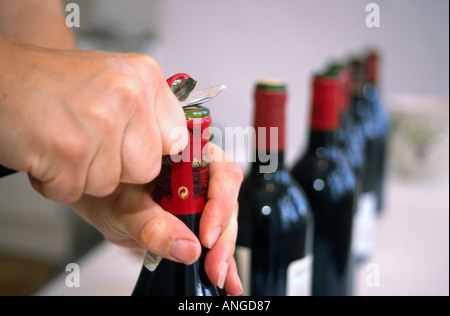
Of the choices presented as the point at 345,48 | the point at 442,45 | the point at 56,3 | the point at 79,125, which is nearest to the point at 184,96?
the point at 79,125

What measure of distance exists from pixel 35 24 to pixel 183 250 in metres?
0.41

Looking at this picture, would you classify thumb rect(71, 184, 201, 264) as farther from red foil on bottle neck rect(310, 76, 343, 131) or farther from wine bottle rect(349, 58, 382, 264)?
wine bottle rect(349, 58, 382, 264)

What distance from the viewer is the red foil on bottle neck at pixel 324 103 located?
0.59 metres

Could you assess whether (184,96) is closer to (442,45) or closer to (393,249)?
(393,249)

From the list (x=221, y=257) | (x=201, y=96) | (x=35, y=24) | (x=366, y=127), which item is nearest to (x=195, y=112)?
(x=201, y=96)

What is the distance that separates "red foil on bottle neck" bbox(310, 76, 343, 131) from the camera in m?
0.59

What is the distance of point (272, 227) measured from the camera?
526mm

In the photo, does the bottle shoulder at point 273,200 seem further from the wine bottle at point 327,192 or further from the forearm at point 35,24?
the forearm at point 35,24

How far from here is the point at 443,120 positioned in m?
1.12

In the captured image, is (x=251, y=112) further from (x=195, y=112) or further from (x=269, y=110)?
(x=195, y=112)

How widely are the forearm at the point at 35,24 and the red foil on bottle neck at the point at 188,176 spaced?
31 cm

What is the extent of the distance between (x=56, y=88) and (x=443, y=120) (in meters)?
1.08

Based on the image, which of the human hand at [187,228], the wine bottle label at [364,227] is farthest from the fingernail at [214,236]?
the wine bottle label at [364,227]

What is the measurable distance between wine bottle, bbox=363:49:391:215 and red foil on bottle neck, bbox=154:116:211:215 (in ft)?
2.77
